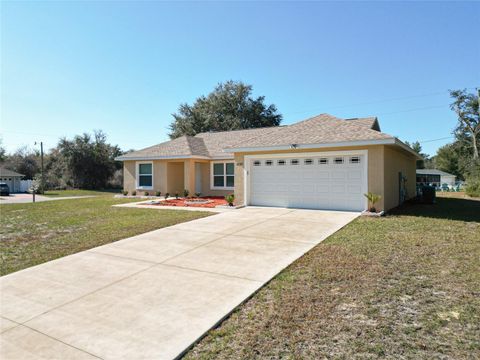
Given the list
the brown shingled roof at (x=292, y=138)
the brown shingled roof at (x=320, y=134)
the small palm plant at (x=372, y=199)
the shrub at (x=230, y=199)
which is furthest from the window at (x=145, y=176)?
the small palm plant at (x=372, y=199)

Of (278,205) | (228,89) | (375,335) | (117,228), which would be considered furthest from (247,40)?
(228,89)

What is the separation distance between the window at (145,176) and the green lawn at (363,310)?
17.2 metres

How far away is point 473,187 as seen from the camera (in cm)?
2270

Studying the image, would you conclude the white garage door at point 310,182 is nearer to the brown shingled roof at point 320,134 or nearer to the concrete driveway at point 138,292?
the brown shingled roof at point 320,134

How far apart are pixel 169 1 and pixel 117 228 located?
29.9 ft

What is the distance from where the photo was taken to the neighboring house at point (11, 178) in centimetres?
3495

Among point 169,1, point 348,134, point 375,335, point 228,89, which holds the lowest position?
point 375,335

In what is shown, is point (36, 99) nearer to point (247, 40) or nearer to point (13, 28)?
point (13, 28)

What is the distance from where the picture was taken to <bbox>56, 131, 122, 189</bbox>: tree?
3453cm

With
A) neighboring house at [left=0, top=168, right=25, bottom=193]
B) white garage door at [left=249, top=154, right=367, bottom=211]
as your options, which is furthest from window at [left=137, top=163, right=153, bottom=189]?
neighboring house at [left=0, top=168, right=25, bottom=193]

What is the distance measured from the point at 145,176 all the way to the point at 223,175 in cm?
596

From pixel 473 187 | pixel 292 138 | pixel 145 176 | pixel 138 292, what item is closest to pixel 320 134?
pixel 292 138

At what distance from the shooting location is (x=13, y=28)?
35.2 feet

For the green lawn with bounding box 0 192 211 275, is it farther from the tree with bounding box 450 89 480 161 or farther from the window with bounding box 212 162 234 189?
the tree with bounding box 450 89 480 161
